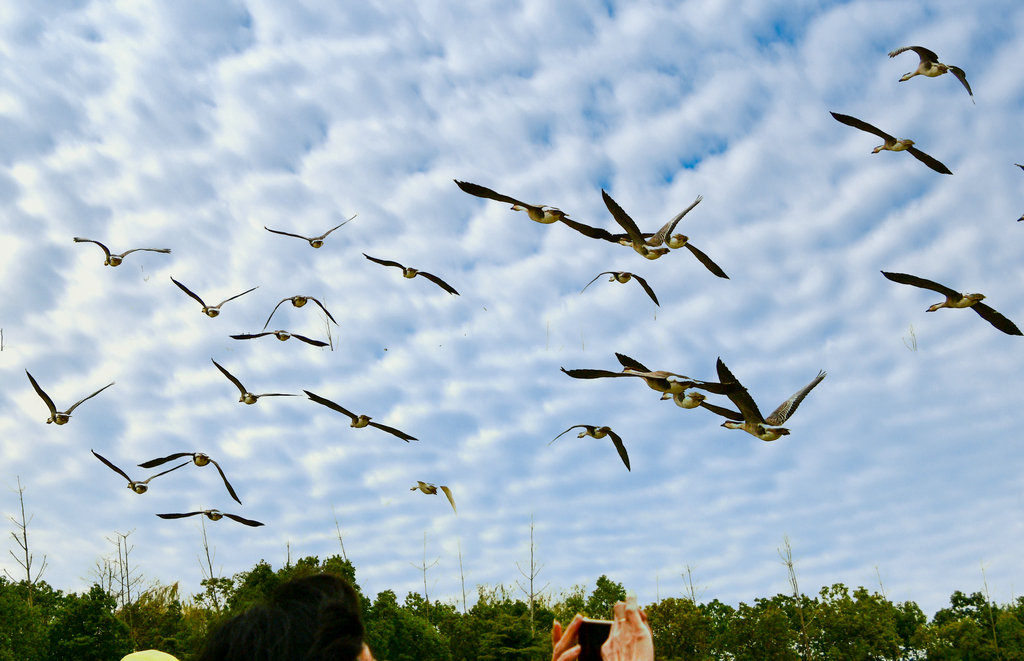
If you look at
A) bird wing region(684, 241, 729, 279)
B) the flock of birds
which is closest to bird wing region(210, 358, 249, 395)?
the flock of birds

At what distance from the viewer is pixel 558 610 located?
118 feet

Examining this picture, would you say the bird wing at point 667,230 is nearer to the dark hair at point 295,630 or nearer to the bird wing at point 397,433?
the bird wing at point 397,433

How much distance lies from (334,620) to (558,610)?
116ft

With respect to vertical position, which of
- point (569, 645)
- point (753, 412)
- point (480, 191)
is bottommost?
point (569, 645)

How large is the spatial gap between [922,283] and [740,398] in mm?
3246

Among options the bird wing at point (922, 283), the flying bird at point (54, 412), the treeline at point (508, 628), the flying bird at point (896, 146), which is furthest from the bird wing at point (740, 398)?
the treeline at point (508, 628)

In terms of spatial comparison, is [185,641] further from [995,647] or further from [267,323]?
[995,647]

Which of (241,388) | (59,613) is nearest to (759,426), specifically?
(241,388)

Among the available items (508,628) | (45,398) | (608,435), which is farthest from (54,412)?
(508,628)

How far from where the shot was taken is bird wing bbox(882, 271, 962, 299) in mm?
9469

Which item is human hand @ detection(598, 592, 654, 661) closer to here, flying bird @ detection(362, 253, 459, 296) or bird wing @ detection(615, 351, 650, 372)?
bird wing @ detection(615, 351, 650, 372)

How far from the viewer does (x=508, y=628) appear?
1114 inches

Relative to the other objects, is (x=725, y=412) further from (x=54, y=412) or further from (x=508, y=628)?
(x=508, y=628)

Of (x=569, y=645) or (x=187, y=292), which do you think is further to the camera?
(x=187, y=292)
